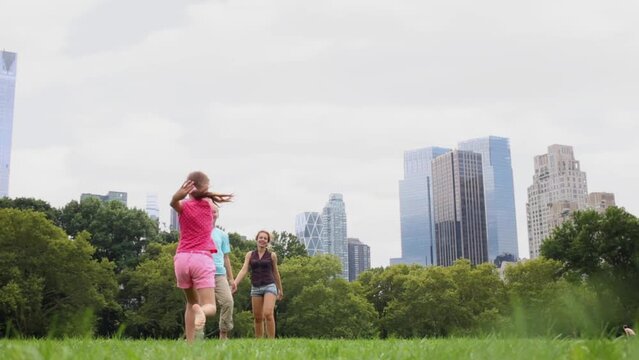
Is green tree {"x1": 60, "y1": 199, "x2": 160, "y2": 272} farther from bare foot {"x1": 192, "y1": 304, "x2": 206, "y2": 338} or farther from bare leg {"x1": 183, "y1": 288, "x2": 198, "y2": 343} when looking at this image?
bare foot {"x1": 192, "y1": 304, "x2": 206, "y2": 338}

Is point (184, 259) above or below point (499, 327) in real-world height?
above

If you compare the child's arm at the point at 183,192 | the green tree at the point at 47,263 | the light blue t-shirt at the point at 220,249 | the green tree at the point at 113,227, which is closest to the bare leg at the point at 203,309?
the child's arm at the point at 183,192

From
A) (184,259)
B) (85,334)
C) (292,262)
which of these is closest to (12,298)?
(292,262)

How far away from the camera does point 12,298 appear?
3672 centimetres

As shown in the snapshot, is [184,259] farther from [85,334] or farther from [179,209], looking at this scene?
[85,334]

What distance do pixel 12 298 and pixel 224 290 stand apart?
28.8 m

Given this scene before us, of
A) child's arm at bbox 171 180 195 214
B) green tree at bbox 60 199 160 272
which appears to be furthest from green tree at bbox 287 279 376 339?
child's arm at bbox 171 180 195 214

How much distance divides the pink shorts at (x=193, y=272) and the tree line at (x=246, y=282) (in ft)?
112

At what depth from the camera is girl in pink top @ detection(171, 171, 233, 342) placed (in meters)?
8.23

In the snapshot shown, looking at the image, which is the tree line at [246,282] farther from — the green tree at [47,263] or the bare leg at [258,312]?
the bare leg at [258,312]

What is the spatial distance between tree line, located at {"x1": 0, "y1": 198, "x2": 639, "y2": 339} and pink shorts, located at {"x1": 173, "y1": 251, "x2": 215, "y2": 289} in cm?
3417

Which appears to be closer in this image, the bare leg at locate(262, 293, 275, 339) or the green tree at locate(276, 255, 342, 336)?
the bare leg at locate(262, 293, 275, 339)

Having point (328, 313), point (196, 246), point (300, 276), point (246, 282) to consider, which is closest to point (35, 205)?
point (246, 282)

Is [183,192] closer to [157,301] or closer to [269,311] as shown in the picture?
[269,311]
